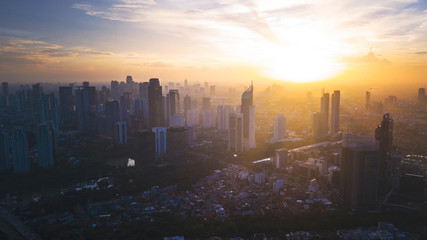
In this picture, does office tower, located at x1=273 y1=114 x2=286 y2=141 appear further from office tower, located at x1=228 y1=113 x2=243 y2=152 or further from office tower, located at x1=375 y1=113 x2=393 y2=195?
office tower, located at x1=375 y1=113 x2=393 y2=195

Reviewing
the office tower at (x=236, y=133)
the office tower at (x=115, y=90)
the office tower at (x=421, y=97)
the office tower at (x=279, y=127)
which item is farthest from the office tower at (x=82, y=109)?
the office tower at (x=421, y=97)

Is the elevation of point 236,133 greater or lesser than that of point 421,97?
lesser

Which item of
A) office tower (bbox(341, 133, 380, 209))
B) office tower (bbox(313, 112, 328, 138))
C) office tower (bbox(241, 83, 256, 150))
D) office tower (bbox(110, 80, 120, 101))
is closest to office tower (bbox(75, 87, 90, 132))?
office tower (bbox(110, 80, 120, 101))

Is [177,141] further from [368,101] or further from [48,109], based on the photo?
[368,101]

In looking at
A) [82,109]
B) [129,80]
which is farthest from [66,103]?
[129,80]

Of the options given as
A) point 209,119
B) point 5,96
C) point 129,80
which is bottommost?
point 209,119

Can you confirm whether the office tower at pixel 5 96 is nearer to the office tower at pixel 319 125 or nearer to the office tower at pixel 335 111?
the office tower at pixel 319 125
